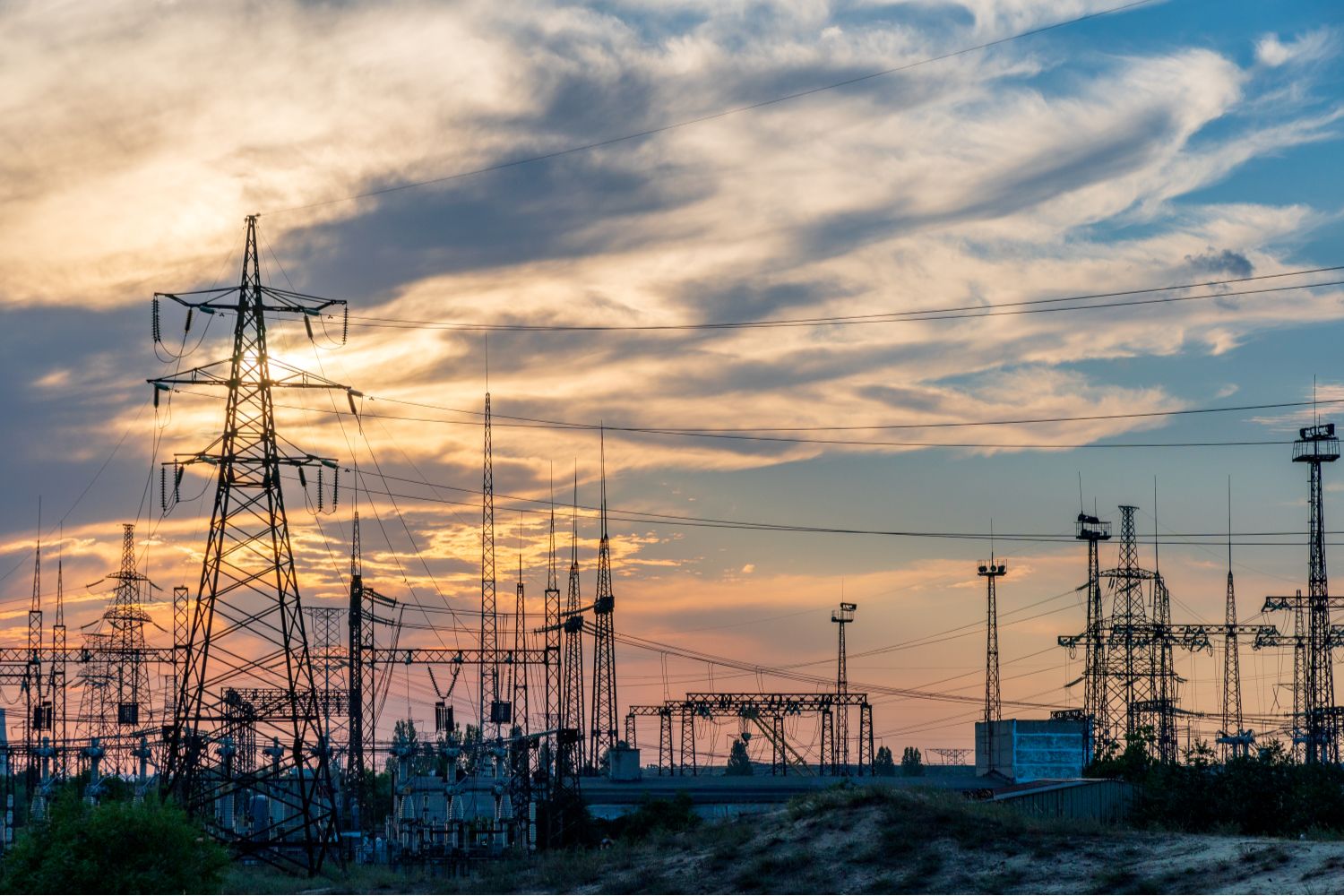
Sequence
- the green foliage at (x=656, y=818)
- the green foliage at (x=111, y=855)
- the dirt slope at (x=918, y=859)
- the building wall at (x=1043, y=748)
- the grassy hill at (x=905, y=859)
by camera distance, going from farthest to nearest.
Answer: the building wall at (x=1043, y=748) → the green foliage at (x=656, y=818) → the grassy hill at (x=905, y=859) → the dirt slope at (x=918, y=859) → the green foliage at (x=111, y=855)

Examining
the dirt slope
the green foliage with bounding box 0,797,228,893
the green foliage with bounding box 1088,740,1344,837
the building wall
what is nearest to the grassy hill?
the dirt slope

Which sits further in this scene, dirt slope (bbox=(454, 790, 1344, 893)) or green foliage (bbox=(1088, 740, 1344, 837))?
green foliage (bbox=(1088, 740, 1344, 837))

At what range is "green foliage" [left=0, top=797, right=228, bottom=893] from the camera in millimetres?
33812

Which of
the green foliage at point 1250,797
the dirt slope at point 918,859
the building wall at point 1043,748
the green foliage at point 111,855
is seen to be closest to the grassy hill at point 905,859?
the dirt slope at point 918,859

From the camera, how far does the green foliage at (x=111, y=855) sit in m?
33.8

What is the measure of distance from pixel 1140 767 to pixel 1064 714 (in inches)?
1527

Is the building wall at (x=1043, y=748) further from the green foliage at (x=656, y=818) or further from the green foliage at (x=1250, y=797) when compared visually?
the green foliage at (x=1250, y=797)

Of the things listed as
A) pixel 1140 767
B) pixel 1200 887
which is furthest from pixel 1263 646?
pixel 1200 887

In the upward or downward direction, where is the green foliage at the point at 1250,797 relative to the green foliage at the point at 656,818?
upward

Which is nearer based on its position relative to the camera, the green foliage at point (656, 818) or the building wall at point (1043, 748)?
the green foliage at point (656, 818)

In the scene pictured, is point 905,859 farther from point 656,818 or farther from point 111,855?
point 656,818

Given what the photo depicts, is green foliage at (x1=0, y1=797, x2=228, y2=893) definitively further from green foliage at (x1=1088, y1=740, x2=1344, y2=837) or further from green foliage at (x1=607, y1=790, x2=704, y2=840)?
green foliage at (x1=607, y1=790, x2=704, y2=840)

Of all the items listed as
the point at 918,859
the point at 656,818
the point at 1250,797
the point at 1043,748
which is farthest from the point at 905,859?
the point at 1043,748

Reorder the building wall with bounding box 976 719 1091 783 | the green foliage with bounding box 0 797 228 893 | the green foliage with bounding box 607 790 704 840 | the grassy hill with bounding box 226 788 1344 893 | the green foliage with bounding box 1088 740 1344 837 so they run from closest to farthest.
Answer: the green foliage with bounding box 0 797 228 893 → the grassy hill with bounding box 226 788 1344 893 → the green foliage with bounding box 1088 740 1344 837 → the green foliage with bounding box 607 790 704 840 → the building wall with bounding box 976 719 1091 783
